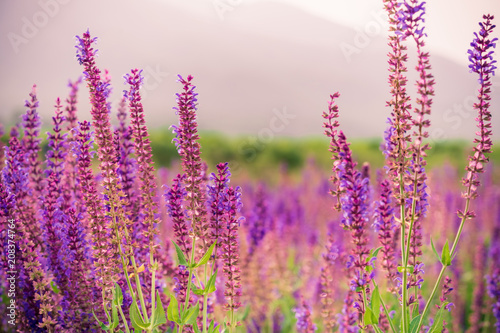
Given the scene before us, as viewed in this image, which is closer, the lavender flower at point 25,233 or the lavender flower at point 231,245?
the lavender flower at point 231,245

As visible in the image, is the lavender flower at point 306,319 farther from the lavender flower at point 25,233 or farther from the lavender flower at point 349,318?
the lavender flower at point 25,233

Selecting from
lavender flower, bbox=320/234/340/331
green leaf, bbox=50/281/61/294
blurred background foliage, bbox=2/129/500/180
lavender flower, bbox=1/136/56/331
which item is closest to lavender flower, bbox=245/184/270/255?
lavender flower, bbox=320/234/340/331

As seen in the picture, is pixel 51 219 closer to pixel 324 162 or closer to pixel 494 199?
pixel 494 199

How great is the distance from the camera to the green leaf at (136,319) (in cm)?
197

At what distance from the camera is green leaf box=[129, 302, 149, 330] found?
1.97 m

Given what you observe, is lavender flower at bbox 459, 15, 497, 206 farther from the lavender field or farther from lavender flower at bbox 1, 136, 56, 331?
lavender flower at bbox 1, 136, 56, 331

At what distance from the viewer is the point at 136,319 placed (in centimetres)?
205

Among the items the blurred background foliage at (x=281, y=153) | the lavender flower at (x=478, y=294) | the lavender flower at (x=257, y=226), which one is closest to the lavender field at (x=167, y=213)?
the lavender flower at (x=257, y=226)

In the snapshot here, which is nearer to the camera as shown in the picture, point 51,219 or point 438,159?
point 51,219

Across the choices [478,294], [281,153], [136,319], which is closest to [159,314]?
[136,319]

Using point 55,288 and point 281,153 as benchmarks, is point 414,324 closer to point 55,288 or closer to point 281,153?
point 55,288

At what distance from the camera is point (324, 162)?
1204cm

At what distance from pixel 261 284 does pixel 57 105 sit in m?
2.35

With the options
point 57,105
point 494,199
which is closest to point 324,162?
point 494,199
